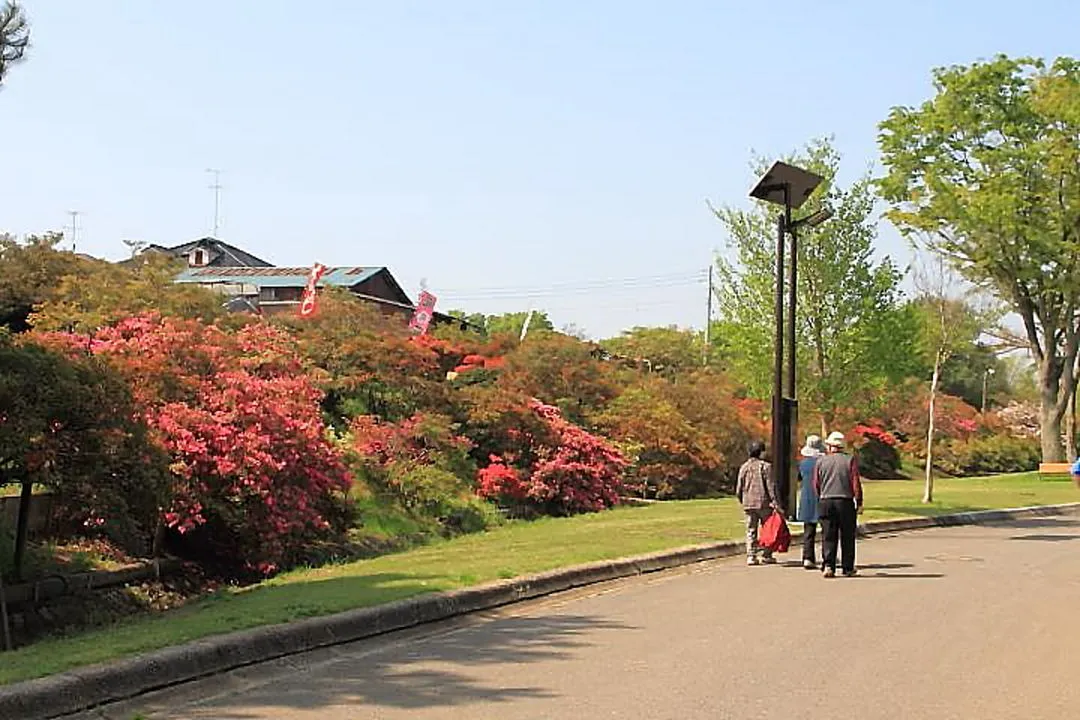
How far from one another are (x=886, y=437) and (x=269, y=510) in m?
33.7

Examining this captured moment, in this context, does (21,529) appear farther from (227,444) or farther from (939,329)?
(939,329)

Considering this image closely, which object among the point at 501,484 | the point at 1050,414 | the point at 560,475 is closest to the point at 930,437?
the point at 560,475

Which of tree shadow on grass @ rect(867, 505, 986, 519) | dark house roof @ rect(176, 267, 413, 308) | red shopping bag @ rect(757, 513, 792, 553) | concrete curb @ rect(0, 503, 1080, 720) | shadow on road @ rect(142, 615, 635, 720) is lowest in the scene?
shadow on road @ rect(142, 615, 635, 720)

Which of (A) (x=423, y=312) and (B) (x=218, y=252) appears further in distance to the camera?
(B) (x=218, y=252)

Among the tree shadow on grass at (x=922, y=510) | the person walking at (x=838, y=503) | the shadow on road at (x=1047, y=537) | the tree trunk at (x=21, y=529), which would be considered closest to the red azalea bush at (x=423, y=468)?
the tree shadow on grass at (x=922, y=510)

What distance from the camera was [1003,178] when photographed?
39000 mm

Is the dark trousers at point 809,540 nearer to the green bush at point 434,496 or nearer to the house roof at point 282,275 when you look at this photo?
the green bush at point 434,496

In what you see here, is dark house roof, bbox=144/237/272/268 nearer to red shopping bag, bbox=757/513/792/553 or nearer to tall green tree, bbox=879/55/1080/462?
tall green tree, bbox=879/55/1080/462

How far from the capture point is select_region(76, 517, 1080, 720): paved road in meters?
8.15

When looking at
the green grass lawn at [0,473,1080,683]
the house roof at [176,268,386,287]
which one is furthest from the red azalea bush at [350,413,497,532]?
the house roof at [176,268,386,287]

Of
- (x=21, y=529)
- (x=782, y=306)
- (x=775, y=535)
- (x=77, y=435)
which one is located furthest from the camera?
(x=782, y=306)

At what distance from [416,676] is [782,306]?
15.0 m

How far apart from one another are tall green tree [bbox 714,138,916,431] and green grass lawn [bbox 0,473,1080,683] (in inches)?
112

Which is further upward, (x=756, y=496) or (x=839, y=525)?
(x=756, y=496)
